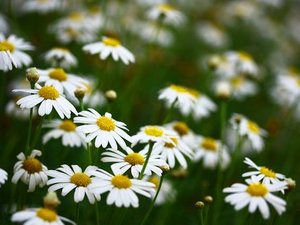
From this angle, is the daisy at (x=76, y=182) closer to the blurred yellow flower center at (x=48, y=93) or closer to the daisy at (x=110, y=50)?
the blurred yellow flower center at (x=48, y=93)

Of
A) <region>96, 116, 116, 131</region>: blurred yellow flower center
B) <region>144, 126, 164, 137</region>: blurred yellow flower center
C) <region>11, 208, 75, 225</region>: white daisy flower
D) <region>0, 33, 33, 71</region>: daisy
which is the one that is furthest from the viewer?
<region>0, 33, 33, 71</region>: daisy

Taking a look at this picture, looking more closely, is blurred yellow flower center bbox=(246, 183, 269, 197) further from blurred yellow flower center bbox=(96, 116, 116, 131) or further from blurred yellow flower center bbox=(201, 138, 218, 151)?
blurred yellow flower center bbox=(201, 138, 218, 151)

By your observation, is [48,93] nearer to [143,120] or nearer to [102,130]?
[102,130]

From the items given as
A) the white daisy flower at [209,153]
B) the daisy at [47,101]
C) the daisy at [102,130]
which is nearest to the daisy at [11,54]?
the daisy at [47,101]

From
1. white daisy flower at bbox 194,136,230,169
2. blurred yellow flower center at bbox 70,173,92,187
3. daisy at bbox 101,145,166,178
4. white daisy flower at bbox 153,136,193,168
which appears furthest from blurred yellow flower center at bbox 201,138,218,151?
blurred yellow flower center at bbox 70,173,92,187

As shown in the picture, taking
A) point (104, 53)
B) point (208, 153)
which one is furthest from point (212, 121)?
point (104, 53)

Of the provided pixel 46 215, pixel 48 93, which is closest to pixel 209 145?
pixel 48 93
